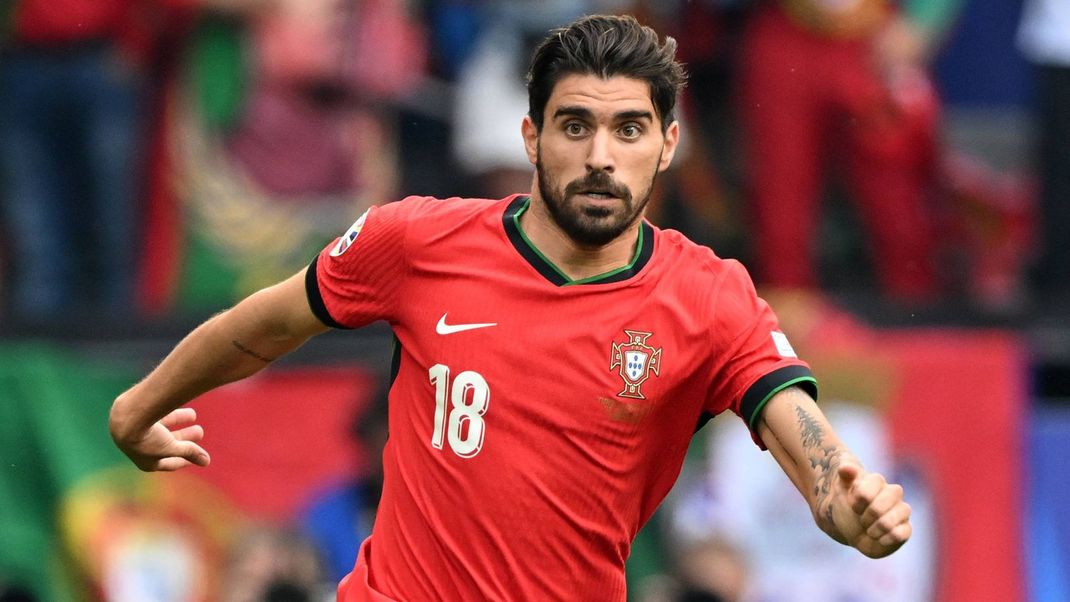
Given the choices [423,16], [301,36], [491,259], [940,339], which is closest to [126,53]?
[301,36]

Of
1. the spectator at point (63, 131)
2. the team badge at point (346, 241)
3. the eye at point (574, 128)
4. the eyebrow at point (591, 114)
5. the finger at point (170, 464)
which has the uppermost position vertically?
the eyebrow at point (591, 114)

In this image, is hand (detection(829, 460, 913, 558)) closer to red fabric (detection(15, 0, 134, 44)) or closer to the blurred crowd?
the blurred crowd

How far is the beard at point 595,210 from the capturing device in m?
4.38

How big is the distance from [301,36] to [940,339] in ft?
10.8

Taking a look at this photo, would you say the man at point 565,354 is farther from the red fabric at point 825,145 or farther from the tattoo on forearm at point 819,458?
the red fabric at point 825,145

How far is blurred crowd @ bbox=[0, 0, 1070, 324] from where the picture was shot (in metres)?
9.12

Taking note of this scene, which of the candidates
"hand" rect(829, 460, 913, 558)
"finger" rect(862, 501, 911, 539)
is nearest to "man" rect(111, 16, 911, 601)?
"hand" rect(829, 460, 913, 558)

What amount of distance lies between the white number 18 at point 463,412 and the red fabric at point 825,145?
487 centimetres

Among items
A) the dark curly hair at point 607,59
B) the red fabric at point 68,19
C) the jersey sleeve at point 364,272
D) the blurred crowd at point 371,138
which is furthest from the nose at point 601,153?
the red fabric at point 68,19

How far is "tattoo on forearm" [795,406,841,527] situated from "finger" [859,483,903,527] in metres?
0.17

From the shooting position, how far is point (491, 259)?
457 centimetres

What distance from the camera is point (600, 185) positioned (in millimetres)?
4367

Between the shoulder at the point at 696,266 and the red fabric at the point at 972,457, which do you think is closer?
the shoulder at the point at 696,266

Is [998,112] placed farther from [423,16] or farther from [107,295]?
[107,295]
